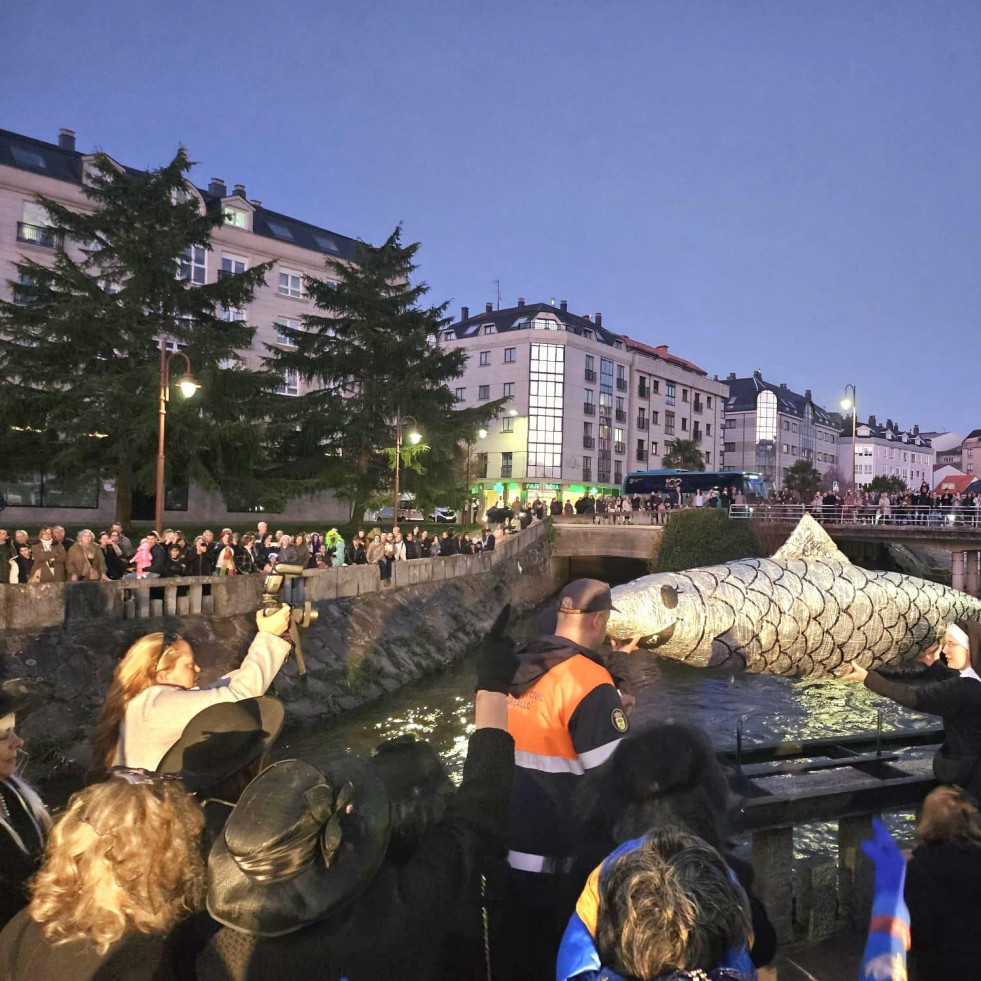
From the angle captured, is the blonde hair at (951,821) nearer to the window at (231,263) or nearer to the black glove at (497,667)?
the black glove at (497,667)

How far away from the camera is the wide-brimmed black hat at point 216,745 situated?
265cm

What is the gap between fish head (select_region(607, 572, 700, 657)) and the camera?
1152 cm

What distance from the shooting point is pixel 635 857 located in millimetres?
1865

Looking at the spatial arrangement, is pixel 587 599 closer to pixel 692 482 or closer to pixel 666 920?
pixel 666 920

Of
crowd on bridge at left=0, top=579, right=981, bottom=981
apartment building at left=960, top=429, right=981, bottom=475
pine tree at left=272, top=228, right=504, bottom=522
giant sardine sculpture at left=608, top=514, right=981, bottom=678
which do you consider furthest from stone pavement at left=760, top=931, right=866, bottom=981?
apartment building at left=960, top=429, right=981, bottom=475

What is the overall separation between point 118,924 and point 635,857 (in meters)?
1.29

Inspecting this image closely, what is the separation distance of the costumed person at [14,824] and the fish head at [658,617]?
371 inches

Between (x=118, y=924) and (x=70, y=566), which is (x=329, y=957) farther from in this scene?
(x=70, y=566)

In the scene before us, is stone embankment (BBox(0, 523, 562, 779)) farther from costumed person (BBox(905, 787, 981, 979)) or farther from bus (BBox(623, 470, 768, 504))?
bus (BBox(623, 470, 768, 504))

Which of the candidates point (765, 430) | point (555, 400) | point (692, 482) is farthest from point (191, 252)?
point (765, 430)

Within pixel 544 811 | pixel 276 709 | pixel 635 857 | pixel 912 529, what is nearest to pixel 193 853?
pixel 276 709

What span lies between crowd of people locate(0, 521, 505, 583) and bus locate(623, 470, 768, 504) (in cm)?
2570

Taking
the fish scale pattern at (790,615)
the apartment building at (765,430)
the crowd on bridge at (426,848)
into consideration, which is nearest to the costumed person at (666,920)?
the crowd on bridge at (426,848)

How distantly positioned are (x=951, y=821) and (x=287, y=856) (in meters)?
2.49
